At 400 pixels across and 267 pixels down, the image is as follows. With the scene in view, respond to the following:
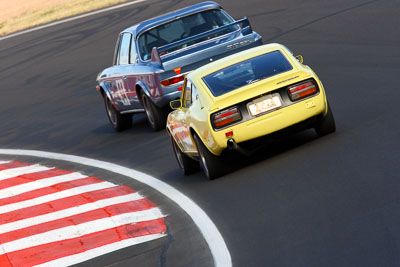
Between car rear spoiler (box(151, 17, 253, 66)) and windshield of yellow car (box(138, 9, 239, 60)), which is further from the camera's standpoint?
windshield of yellow car (box(138, 9, 239, 60))

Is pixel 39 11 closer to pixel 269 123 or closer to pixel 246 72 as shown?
pixel 246 72

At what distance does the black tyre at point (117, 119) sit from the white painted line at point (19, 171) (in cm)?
215

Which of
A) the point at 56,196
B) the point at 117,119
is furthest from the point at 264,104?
the point at 117,119

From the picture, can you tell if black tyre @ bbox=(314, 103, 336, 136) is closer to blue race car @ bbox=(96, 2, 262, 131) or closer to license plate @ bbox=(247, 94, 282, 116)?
license plate @ bbox=(247, 94, 282, 116)

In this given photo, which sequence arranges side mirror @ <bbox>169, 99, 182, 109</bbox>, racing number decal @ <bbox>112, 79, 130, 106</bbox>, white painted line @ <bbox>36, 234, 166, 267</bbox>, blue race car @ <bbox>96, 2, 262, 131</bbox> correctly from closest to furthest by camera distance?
white painted line @ <bbox>36, 234, 166, 267</bbox>
side mirror @ <bbox>169, 99, 182, 109</bbox>
blue race car @ <bbox>96, 2, 262, 131</bbox>
racing number decal @ <bbox>112, 79, 130, 106</bbox>

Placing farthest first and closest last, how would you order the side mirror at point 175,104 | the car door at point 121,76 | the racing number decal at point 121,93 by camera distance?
the racing number decal at point 121,93
the car door at point 121,76
the side mirror at point 175,104

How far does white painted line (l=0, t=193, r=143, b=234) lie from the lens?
10312 mm

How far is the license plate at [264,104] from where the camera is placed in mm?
9828

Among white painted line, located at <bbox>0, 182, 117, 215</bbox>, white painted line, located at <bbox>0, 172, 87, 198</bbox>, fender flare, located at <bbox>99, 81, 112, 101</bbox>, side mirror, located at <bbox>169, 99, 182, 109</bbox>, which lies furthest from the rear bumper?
fender flare, located at <bbox>99, 81, 112, 101</bbox>

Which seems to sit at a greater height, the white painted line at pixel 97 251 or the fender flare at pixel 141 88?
the white painted line at pixel 97 251

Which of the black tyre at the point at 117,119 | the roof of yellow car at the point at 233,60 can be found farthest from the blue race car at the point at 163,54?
the roof of yellow car at the point at 233,60

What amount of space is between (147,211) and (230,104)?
4.73 feet

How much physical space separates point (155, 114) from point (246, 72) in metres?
4.11

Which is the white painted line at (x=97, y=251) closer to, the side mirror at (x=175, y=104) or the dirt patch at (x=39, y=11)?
the side mirror at (x=175, y=104)
